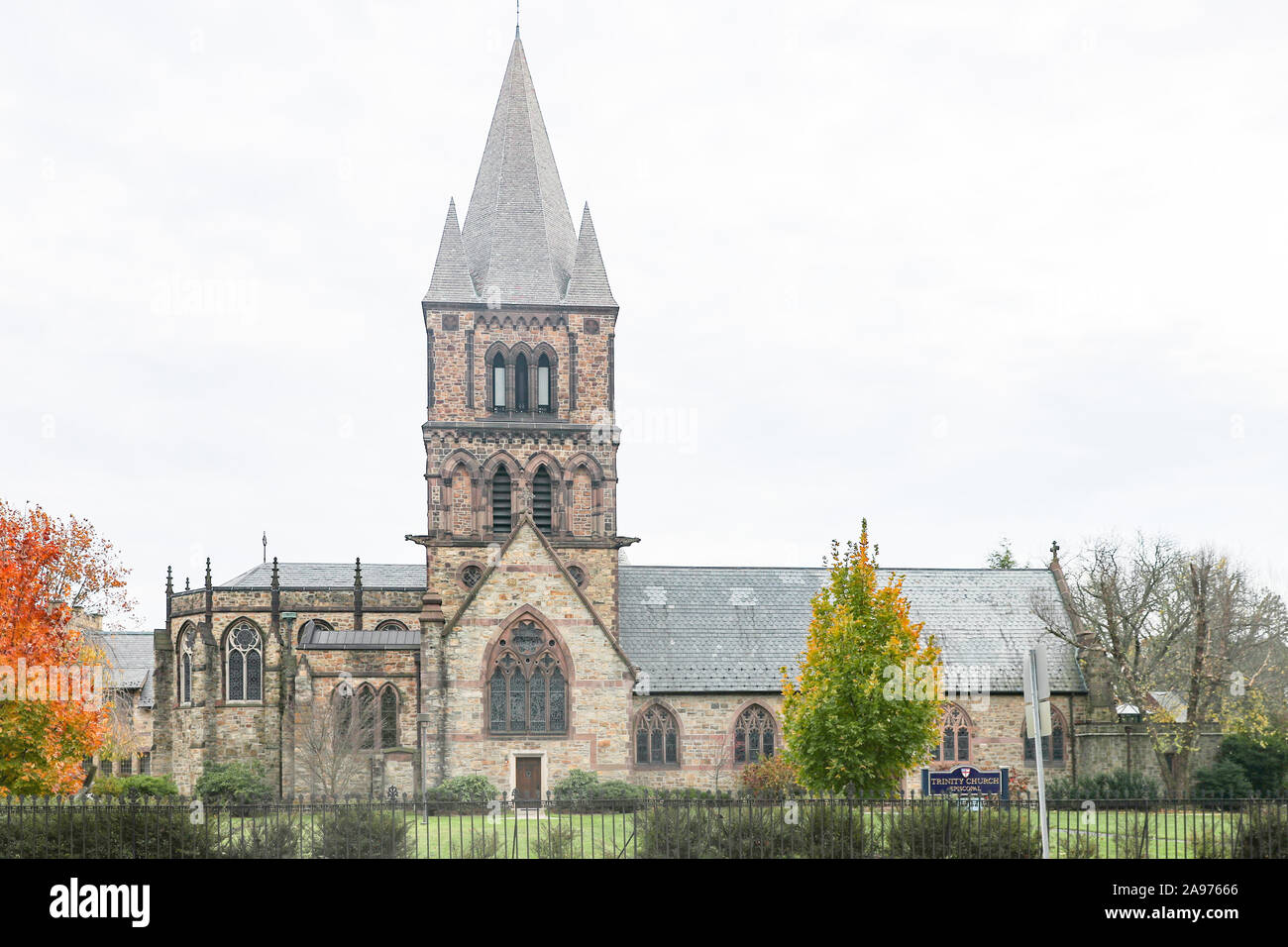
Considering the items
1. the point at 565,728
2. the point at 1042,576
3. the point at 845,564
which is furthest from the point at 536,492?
the point at 1042,576

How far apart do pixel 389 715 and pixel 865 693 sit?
21.2 meters

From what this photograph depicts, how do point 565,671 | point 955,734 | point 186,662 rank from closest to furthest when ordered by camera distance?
1. point 565,671
2. point 955,734
3. point 186,662

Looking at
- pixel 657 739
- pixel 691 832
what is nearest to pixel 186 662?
pixel 657 739

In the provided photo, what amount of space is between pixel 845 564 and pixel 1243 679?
19.6 m

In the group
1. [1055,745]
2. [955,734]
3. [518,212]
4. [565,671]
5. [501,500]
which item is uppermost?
[518,212]

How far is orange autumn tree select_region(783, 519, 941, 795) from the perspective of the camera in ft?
105

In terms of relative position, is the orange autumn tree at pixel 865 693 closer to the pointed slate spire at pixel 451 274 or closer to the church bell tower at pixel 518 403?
the church bell tower at pixel 518 403

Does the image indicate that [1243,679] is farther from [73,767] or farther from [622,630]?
[73,767]

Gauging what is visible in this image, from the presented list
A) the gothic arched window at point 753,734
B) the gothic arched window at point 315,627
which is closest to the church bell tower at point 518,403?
the gothic arched window at point 753,734

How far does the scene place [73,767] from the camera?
33.4 meters

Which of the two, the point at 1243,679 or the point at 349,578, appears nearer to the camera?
the point at 1243,679

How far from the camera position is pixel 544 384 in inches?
1911

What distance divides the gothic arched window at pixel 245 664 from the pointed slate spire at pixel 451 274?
51.7ft

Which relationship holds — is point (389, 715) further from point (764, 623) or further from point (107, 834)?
point (107, 834)
